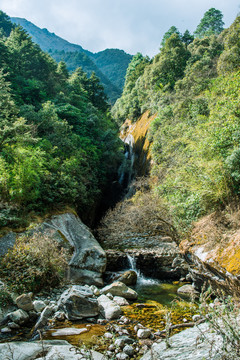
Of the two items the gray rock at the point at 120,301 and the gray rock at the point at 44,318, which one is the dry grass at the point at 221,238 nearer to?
the gray rock at the point at 120,301

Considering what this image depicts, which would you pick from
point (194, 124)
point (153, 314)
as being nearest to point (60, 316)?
point (153, 314)

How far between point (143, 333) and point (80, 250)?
5488 mm

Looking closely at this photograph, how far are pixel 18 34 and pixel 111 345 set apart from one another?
27.9 metres

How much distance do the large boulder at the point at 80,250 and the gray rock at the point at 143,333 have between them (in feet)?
14.1

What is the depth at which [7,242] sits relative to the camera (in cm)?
848

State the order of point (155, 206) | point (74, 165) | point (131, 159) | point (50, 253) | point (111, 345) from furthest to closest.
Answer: point (131, 159) → point (74, 165) → point (155, 206) → point (50, 253) → point (111, 345)

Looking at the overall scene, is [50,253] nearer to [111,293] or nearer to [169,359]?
[111,293]

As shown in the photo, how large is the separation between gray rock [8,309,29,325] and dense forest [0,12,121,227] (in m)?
4.28

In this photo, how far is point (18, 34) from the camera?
22969mm

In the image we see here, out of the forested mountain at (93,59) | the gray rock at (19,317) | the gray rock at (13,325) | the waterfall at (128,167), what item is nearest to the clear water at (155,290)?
the gray rock at (19,317)

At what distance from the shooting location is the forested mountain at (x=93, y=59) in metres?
74.8

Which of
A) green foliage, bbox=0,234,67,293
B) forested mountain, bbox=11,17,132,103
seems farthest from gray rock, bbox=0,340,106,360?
forested mountain, bbox=11,17,132,103

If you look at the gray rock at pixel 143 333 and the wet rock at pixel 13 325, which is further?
the wet rock at pixel 13 325

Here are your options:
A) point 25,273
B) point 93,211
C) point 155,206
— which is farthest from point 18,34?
point 25,273
